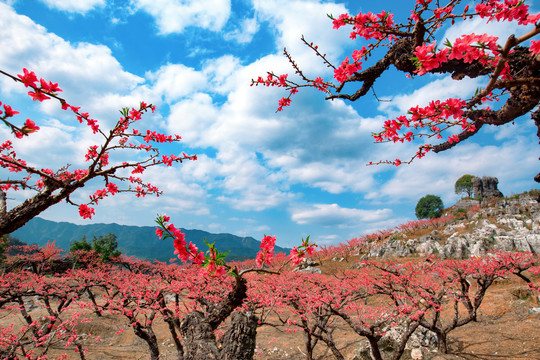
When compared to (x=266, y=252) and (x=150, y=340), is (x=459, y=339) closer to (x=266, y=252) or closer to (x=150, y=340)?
(x=266, y=252)

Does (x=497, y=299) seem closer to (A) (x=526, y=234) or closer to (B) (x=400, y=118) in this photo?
(A) (x=526, y=234)

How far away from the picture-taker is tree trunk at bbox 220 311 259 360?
243 centimetres

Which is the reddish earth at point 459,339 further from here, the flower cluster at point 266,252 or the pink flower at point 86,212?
the pink flower at point 86,212

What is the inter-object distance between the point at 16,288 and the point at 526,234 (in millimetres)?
27077

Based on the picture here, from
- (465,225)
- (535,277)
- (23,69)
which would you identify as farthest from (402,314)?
(465,225)

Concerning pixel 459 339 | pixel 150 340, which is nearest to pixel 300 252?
pixel 150 340

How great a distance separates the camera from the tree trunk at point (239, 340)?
2.43 meters

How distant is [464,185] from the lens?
48.1 metres

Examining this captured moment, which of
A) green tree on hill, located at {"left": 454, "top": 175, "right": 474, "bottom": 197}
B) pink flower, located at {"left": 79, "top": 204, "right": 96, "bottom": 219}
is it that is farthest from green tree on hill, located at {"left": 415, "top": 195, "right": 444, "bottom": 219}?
pink flower, located at {"left": 79, "top": 204, "right": 96, "bottom": 219}

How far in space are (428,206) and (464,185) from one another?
8.44 m

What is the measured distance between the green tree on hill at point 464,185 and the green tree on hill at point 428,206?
586cm

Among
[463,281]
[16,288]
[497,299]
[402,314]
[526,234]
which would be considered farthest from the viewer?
[526,234]

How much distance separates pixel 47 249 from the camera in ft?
57.6

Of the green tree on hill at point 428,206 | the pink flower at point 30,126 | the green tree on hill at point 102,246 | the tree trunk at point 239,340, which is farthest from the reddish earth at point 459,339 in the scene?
the green tree on hill at point 428,206
